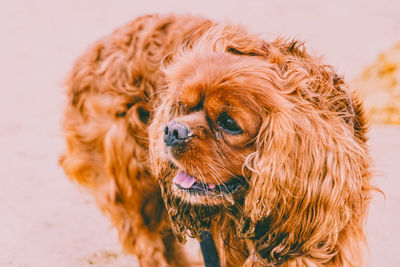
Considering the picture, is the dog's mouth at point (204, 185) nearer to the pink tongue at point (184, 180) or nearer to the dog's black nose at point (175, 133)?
the pink tongue at point (184, 180)

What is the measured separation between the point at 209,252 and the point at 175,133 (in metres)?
0.87

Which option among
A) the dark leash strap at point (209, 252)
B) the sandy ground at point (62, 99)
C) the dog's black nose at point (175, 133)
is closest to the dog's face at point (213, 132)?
the dog's black nose at point (175, 133)

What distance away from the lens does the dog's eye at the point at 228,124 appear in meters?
2.08

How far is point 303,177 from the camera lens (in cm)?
213

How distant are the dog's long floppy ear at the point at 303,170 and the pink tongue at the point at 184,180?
28 centimetres

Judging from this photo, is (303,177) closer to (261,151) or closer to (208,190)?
(261,151)

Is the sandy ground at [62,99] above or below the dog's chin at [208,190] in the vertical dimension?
below

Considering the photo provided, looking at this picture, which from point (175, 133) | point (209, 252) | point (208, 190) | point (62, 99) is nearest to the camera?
point (175, 133)

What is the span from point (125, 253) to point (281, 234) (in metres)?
1.54

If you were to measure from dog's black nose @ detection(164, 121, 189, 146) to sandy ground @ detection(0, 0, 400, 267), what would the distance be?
1056 mm

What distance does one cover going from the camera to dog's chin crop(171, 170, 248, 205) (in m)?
2.19

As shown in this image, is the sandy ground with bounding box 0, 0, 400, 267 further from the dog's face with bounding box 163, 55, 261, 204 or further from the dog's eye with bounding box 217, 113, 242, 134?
the dog's eye with bounding box 217, 113, 242, 134

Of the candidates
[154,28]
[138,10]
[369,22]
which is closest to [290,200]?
[154,28]

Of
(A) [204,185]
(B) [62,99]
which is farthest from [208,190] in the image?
(B) [62,99]
